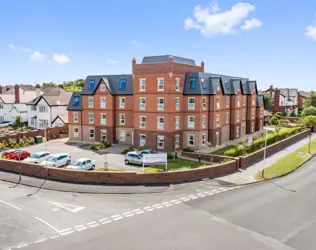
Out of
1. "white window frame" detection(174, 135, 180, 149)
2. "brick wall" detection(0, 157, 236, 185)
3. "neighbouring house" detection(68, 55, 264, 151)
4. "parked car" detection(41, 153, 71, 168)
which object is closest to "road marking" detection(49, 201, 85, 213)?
"brick wall" detection(0, 157, 236, 185)

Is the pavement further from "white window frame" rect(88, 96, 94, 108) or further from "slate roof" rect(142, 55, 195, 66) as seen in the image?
"white window frame" rect(88, 96, 94, 108)

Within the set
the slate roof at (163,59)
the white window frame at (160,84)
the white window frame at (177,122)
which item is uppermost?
the slate roof at (163,59)

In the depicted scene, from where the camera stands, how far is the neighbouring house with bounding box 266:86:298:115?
95.2 m

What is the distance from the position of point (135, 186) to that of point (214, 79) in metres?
23.9

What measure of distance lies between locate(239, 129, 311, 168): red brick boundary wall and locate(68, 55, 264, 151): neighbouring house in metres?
8.25

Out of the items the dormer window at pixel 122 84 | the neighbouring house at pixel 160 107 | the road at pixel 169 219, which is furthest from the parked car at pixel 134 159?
the dormer window at pixel 122 84

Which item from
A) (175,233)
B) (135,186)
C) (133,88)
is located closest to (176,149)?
(133,88)

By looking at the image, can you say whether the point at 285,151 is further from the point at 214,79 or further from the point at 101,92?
the point at 101,92

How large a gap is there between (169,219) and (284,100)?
8926 cm

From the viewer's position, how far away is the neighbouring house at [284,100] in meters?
95.2

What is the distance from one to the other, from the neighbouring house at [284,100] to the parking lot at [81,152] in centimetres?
6836

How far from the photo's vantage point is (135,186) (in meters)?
26.4

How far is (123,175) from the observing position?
2681cm

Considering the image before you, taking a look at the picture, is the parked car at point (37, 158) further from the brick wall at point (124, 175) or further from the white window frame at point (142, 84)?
the white window frame at point (142, 84)
